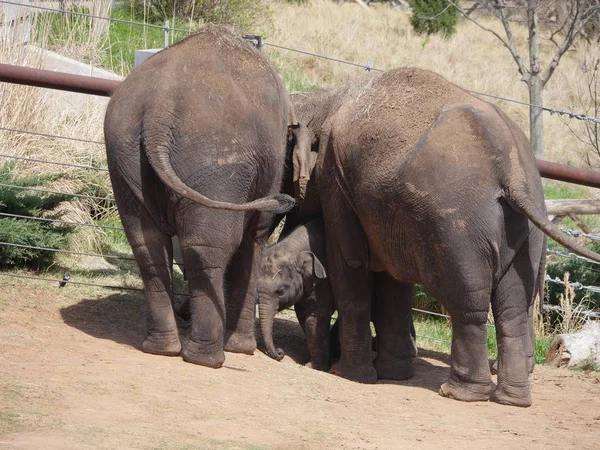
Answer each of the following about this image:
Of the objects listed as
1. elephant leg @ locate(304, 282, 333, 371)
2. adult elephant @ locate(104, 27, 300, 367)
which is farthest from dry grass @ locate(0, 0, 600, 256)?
adult elephant @ locate(104, 27, 300, 367)

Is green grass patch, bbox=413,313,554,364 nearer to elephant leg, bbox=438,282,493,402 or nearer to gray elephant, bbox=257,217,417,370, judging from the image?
gray elephant, bbox=257,217,417,370

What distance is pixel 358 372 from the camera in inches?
309

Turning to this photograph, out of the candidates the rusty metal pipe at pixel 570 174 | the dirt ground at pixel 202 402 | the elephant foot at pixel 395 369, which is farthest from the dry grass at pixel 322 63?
the rusty metal pipe at pixel 570 174

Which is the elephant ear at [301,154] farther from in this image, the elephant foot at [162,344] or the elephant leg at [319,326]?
the elephant foot at [162,344]

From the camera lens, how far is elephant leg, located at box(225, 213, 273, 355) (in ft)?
25.0

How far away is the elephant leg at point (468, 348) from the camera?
22.7 ft

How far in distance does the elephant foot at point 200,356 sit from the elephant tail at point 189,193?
1.04 metres

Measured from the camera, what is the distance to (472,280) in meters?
6.84

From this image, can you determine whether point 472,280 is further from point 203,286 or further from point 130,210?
point 130,210

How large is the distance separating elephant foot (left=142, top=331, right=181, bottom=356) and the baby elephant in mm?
1043

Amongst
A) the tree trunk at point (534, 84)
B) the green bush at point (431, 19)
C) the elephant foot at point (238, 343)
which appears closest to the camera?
the elephant foot at point (238, 343)

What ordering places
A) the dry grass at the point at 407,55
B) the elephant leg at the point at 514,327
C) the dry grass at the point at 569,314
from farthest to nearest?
the dry grass at the point at 407,55
the dry grass at the point at 569,314
the elephant leg at the point at 514,327

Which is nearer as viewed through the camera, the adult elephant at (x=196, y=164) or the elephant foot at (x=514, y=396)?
the adult elephant at (x=196, y=164)

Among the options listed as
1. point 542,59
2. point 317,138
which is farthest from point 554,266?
point 542,59
